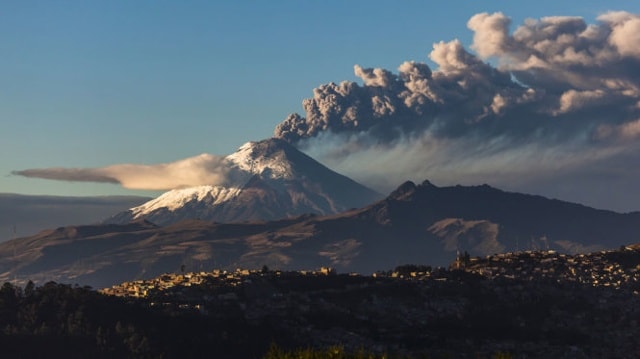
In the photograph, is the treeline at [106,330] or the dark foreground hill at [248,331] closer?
the treeline at [106,330]

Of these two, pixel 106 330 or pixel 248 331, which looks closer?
pixel 106 330

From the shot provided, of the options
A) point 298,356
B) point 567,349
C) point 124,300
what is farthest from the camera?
point 124,300

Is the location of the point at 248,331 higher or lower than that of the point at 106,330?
lower

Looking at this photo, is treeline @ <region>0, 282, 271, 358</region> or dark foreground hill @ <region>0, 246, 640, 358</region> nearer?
treeline @ <region>0, 282, 271, 358</region>

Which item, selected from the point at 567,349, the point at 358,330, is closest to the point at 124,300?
the point at 358,330

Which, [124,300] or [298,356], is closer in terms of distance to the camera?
[298,356]

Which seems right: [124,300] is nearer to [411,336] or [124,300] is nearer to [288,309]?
[288,309]

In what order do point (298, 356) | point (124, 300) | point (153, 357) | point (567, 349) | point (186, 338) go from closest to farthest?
point (298, 356), point (153, 357), point (186, 338), point (567, 349), point (124, 300)
